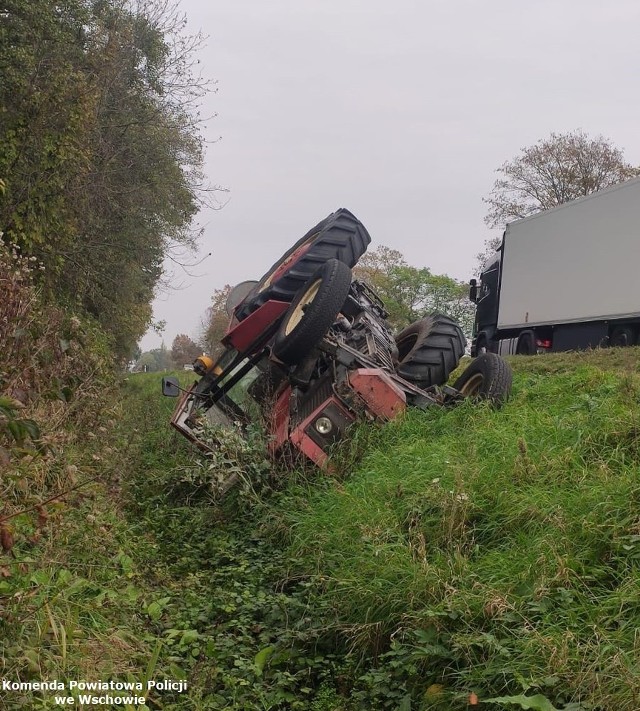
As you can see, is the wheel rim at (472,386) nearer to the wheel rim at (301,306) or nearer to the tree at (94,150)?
the wheel rim at (301,306)

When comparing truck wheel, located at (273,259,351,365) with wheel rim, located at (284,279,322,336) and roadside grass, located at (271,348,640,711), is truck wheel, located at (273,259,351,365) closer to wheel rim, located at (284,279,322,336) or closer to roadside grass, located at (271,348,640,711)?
wheel rim, located at (284,279,322,336)

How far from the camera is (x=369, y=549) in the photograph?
3773 millimetres

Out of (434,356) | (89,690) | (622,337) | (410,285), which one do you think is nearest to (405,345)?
(434,356)

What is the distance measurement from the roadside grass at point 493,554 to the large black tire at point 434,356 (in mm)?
1421

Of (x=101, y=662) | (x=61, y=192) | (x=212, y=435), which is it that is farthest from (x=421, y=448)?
(x=61, y=192)

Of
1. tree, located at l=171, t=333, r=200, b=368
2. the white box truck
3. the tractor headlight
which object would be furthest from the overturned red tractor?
tree, located at l=171, t=333, r=200, b=368

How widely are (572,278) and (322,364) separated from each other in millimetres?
8207

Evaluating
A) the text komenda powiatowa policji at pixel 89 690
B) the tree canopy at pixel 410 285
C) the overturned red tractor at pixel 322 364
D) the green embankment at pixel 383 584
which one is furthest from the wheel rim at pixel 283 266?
the tree canopy at pixel 410 285

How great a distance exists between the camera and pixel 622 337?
11664mm

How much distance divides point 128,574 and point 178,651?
750mm

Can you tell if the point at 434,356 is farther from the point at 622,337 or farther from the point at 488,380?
the point at 622,337

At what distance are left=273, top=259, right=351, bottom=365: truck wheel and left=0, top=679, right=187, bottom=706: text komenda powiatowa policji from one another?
3263mm

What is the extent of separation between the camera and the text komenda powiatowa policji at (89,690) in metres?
2.41

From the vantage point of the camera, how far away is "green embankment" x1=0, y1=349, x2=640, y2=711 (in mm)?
2680
